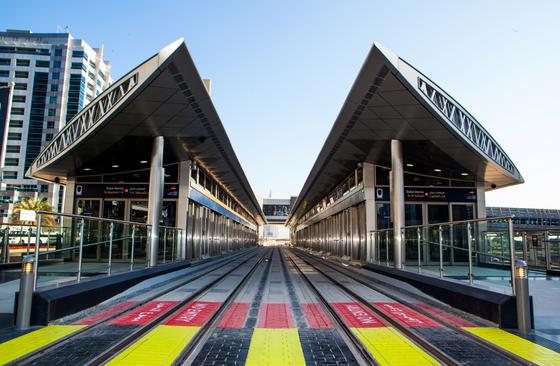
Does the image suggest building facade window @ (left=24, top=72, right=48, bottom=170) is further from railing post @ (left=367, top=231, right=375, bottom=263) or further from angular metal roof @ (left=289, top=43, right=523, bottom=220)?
railing post @ (left=367, top=231, right=375, bottom=263)

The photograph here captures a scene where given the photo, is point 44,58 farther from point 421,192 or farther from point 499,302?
point 499,302

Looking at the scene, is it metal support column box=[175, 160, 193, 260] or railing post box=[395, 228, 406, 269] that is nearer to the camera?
railing post box=[395, 228, 406, 269]

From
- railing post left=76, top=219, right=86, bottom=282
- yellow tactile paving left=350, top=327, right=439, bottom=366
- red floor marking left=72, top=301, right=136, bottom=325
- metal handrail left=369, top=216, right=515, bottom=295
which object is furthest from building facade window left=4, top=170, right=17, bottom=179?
yellow tactile paving left=350, top=327, right=439, bottom=366

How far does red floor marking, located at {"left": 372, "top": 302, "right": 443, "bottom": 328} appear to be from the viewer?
20.1 ft

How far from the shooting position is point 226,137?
16.5 metres

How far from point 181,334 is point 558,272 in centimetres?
1302

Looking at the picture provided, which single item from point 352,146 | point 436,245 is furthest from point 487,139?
point 436,245

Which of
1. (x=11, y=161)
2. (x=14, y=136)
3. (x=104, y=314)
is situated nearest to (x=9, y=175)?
(x=11, y=161)

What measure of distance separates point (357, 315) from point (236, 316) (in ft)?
6.53

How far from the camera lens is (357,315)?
22.3 ft

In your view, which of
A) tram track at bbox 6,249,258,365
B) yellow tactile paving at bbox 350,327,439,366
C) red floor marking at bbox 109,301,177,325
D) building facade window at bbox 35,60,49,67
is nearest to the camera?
tram track at bbox 6,249,258,365

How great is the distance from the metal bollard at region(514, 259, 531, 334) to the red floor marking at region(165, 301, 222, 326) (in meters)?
4.49

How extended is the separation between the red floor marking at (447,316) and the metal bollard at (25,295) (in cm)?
609

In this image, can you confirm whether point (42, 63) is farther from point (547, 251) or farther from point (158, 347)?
point (158, 347)
